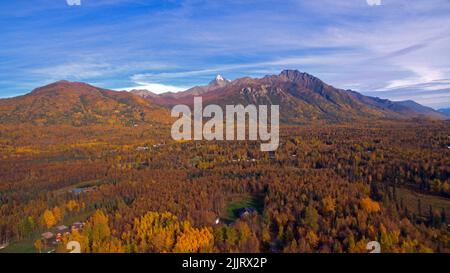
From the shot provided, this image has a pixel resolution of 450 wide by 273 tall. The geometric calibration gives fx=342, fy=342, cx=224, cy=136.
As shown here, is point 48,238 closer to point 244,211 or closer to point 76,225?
point 76,225

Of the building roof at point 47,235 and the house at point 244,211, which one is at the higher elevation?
the house at point 244,211

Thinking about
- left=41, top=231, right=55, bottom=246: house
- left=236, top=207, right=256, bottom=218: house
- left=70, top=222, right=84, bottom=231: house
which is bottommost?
left=41, top=231, right=55, bottom=246: house

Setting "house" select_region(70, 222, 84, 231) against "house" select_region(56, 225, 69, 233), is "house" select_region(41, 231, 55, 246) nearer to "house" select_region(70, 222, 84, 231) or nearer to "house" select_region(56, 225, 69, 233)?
"house" select_region(56, 225, 69, 233)

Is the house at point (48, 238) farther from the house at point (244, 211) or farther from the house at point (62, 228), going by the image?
the house at point (244, 211)

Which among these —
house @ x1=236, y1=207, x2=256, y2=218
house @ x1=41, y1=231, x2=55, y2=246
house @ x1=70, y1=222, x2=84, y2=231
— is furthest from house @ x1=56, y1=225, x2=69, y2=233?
house @ x1=236, y1=207, x2=256, y2=218

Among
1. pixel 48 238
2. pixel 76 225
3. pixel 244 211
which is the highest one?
pixel 244 211

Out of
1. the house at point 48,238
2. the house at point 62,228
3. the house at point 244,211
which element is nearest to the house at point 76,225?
the house at point 62,228

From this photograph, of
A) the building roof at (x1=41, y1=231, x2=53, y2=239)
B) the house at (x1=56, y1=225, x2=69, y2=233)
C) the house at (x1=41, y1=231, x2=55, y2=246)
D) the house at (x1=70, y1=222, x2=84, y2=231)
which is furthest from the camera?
the house at (x1=70, y1=222, x2=84, y2=231)

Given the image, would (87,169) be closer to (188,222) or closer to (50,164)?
(50,164)

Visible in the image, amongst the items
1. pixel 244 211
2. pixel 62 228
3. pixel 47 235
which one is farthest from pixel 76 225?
pixel 244 211

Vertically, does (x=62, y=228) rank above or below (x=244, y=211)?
below
